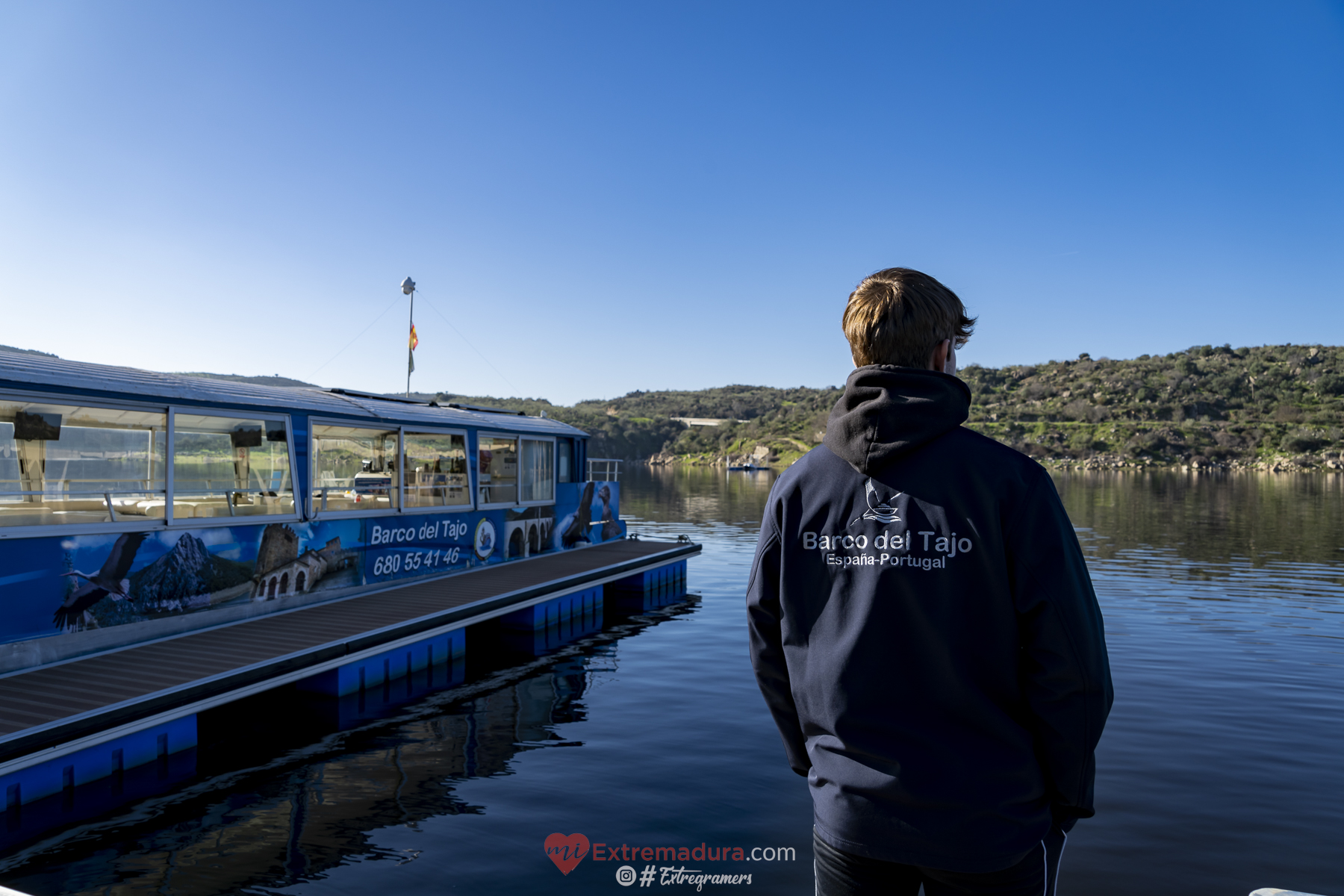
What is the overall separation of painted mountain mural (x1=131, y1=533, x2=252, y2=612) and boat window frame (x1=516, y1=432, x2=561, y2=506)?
618cm

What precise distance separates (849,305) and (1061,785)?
4.33 ft

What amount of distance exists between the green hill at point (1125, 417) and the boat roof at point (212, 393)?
3040 inches

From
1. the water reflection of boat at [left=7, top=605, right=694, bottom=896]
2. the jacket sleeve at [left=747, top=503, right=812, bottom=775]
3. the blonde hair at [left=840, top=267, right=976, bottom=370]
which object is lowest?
the water reflection of boat at [left=7, top=605, right=694, bottom=896]

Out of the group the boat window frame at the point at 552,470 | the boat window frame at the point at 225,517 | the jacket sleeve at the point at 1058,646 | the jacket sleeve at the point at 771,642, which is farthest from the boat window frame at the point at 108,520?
the jacket sleeve at the point at 1058,646

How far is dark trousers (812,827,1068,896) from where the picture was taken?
6.42 ft

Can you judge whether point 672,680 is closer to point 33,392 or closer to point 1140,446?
point 33,392

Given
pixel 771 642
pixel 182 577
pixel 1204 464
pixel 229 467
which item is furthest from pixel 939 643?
pixel 1204 464

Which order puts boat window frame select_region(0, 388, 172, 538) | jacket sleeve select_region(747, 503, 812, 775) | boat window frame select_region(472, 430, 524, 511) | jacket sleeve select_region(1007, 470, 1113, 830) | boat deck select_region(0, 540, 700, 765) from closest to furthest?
jacket sleeve select_region(1007, 470, 1113, 830), jacket sleeve select_region(747, 503, 812, 775), boat deck select_region(0, 540, 700, 765), boat window frame select_region(0, 388, 172, 538), boat window frame select_region(472, 430, 524, 511)

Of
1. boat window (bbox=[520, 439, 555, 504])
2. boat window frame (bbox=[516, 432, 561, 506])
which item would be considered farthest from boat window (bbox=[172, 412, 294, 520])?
boat window (bbox=[520, 439, 555, 504])

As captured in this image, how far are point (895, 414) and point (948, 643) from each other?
21.9 inches

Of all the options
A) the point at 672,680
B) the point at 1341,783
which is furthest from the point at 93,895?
the point at 1341,783

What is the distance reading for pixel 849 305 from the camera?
221cm

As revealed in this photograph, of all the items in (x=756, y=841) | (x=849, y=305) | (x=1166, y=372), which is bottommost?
(x=756, y=841)

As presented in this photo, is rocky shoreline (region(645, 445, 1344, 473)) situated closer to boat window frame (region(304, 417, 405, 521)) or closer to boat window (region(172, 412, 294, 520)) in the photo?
boat window frame (region(304, 417, 405, 521))
